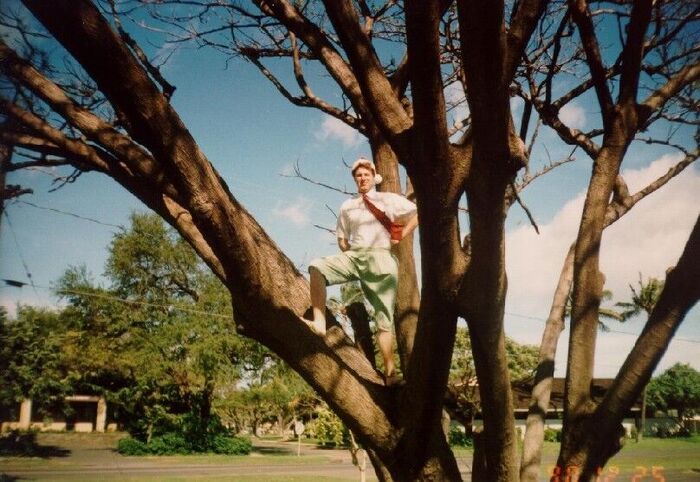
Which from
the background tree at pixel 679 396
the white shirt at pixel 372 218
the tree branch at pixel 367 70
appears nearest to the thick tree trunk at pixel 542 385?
the white shirt at pixel 372 218

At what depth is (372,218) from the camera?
128 inches

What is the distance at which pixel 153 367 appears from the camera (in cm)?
2798

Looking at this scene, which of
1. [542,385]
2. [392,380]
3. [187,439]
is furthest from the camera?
[187,439]

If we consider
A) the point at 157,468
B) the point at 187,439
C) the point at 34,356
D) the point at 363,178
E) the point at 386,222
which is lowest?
the point at 187,439

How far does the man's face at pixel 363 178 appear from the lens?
3396mm

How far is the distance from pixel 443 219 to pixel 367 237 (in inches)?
58.9

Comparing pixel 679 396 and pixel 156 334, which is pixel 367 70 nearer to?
pixel 156 334

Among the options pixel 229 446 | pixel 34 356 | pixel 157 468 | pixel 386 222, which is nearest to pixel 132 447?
pixel 229 446

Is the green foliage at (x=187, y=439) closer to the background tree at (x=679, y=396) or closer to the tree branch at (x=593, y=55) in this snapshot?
the tree branch at (x=593, y=55)

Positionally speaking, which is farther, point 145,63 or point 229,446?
point 229,446

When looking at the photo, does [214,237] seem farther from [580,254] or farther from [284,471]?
[284,471]

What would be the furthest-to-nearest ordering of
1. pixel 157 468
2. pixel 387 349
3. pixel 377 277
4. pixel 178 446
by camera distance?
pixel 178 446
pixel 157 468
pixel 377 277
pixel 387 349

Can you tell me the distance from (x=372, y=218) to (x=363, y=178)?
1.10ft

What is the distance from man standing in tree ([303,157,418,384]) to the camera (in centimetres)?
283
